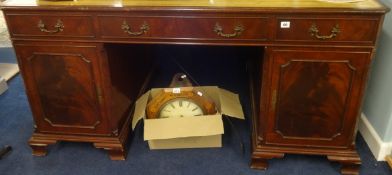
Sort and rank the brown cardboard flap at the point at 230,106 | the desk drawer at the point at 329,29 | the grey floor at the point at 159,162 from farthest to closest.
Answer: the brown cardboard flap at the point at 230,106 < the grey floor at the point at 159,162 < the desk drawer at the point at 329,29

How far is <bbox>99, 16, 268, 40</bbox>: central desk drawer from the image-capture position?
3.91 feet

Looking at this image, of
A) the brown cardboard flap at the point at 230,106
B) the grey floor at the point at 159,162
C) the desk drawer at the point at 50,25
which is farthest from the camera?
the brown cardboard flap at the point at 230,106

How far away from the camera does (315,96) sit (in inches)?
51.3

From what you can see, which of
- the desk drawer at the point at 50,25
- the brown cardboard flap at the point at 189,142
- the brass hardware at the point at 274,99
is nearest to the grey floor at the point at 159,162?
the brown cardboard flap at the point at 189,142

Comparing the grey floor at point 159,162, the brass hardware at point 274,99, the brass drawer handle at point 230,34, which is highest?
the brass drawer handle at point 230,34

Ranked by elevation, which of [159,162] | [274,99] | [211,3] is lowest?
[159,162]

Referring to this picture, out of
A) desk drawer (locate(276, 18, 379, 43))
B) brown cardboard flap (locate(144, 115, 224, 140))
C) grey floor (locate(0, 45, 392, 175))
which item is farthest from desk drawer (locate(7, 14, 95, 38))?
desk drawer (locate(276, 18, 379, 43))

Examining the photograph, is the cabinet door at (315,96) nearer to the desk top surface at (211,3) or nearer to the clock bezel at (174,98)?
the desk top surface at (211,3)

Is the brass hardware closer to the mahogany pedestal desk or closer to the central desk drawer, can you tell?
the mahogany pedestal desk

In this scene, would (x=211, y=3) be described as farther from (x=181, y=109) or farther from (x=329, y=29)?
(x=181, y=109)

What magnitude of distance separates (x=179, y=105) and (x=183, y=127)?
4.2 inches

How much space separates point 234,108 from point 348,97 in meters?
0.51

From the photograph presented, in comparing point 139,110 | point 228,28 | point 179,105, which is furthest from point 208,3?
point 139,110

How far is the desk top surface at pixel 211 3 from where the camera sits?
3.77 ft
